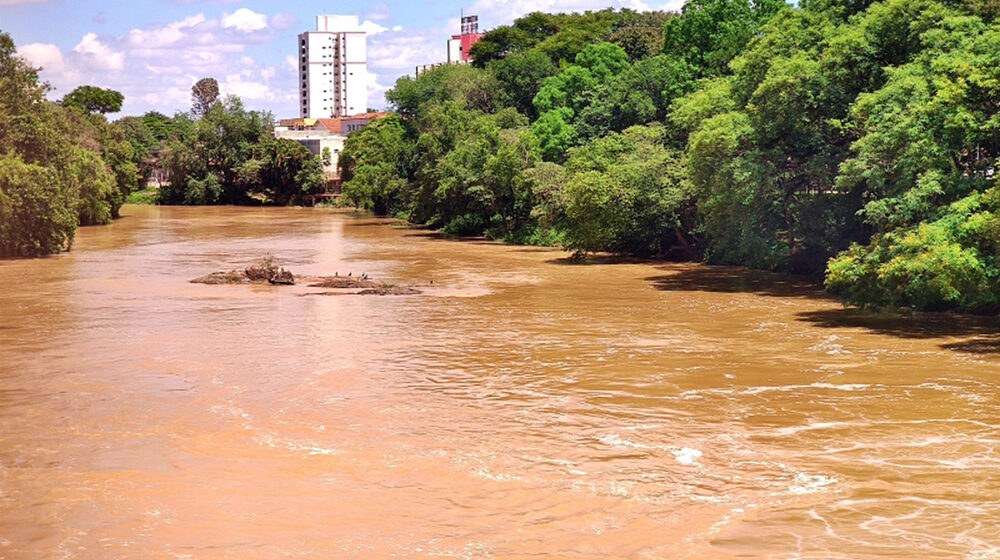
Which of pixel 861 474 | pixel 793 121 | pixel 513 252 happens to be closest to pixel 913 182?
pixel 793 121

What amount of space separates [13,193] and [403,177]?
118 feet

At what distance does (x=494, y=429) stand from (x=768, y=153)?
64.8 feet

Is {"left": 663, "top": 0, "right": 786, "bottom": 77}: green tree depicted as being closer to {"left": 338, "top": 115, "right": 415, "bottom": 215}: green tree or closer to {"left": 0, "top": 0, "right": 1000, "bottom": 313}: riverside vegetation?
{"left": 0, "top": 0, "right": 1000, "bottom": 313}: riverside vegetation

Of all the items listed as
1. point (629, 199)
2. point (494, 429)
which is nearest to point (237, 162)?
point (629, 199)

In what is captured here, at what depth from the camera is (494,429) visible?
16.4 meters

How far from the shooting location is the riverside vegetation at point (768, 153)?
2577cm

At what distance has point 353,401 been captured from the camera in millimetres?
18328

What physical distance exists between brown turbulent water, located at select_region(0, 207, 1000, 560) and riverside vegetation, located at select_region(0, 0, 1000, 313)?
2717 millimetres

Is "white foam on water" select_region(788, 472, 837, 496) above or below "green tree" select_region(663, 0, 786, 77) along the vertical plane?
below

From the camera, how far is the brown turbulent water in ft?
39.0

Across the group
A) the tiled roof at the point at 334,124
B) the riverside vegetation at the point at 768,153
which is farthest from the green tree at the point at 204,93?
the riverside vegetation at the point at 768,153

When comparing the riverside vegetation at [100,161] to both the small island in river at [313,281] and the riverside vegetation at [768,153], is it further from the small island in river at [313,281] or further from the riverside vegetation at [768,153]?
the small island in river at [313,281]

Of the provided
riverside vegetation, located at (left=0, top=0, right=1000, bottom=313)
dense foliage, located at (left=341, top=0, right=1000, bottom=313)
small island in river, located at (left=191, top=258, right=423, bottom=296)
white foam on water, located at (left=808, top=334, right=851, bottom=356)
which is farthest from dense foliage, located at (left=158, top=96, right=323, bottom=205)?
white foam on water, located at (left=808, top=334, right=851, bottom=356)

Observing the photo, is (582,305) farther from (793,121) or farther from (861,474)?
(861,474)
